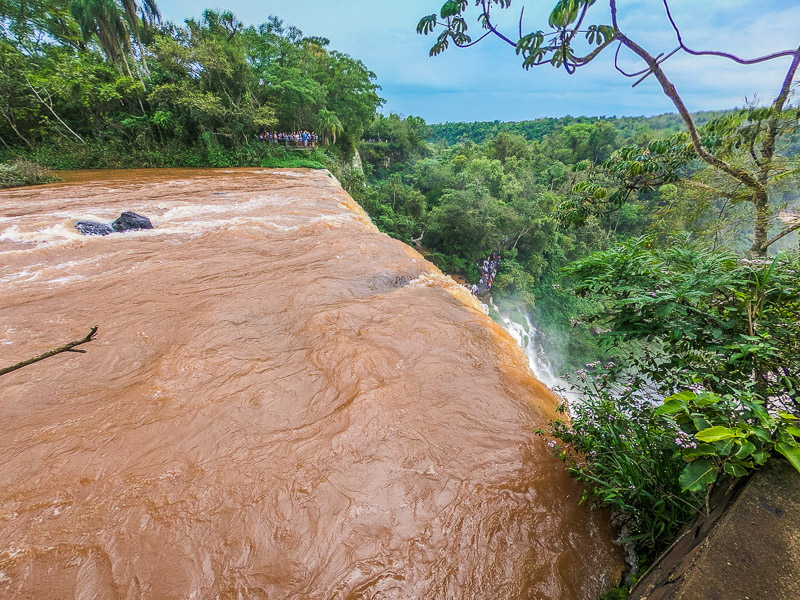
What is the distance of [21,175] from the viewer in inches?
436

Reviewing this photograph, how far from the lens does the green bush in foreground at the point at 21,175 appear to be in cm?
1066

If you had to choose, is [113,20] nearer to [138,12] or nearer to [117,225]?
[138,12]

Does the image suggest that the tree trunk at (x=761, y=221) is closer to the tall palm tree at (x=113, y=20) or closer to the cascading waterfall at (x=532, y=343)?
the cascading waterfall at (x=532, y=343)

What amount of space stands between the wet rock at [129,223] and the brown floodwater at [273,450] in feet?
6.63

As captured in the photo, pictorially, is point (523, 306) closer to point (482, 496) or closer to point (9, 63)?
point (482, 496)

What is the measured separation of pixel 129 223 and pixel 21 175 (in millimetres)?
9271

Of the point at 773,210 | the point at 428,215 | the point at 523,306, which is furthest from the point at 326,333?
the point at 523,306

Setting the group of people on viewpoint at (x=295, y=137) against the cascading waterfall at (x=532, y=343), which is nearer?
the cascading waterfall at (x=532, y=343)

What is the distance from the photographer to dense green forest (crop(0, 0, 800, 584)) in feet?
5.56

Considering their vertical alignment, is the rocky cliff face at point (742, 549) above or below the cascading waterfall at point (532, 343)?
above

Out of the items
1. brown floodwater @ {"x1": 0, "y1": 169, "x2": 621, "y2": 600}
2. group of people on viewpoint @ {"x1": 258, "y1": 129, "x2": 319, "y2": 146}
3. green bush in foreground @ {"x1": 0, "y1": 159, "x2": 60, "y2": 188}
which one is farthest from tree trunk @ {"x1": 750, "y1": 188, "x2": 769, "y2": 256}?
group of people on viewpoint @ {"x1": 258, "y1": 129, "x2": 319, "y2": 146}

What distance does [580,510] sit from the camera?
6.91 feet

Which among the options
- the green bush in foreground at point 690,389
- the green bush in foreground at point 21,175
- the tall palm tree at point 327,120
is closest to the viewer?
the green bush in foreground at point 690,389

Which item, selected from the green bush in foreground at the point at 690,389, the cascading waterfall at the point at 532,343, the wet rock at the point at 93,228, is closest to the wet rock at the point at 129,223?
the wet rock at the point at 93,228
